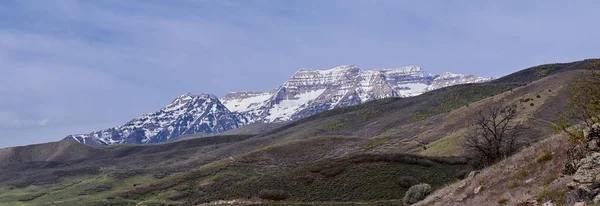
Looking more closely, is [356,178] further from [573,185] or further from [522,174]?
[573,185]

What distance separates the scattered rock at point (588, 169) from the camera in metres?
16.8

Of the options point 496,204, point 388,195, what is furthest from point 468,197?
point 388,195

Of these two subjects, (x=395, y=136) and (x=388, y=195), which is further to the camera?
(x=395, y=136)

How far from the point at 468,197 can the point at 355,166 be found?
49.4 meters

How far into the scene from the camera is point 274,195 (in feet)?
232

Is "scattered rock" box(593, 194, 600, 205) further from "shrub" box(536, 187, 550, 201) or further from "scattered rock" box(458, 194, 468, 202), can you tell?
"scattered rock" box(458, 194, 468, 202)

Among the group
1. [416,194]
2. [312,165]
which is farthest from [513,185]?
[312,165]

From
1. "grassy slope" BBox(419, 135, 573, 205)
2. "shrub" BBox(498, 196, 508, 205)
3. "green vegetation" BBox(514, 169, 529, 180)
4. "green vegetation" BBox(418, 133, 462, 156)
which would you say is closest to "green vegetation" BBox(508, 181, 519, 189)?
"grassy slope" BBox(419, 135, 573, 205)

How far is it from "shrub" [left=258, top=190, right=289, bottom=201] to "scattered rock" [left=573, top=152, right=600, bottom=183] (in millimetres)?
54261

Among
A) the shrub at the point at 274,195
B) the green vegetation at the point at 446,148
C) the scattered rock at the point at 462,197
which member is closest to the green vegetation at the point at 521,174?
the scattered rock at the point at 462,197

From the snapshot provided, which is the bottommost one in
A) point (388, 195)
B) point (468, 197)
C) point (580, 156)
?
point (388, 195)

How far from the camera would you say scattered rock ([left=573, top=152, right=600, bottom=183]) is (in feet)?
55.1

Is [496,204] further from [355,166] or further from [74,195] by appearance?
[74,195]

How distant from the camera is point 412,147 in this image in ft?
424
